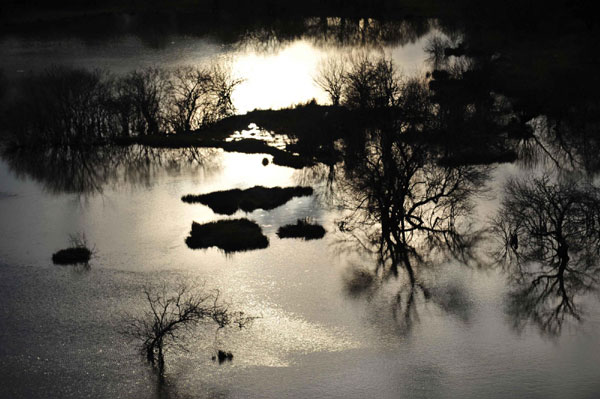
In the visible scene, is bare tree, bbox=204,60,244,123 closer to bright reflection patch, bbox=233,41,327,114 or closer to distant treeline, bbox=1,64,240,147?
distant treeline, bbox=1,64,240,147

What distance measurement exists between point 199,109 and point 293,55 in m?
27.6

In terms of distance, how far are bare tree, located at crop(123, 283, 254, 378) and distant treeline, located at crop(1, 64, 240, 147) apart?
29.9 metres

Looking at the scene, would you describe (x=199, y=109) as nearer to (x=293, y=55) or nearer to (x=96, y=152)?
(x=96, y=152)

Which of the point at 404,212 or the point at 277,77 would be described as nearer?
the point at 404,212

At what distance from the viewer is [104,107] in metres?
71.6

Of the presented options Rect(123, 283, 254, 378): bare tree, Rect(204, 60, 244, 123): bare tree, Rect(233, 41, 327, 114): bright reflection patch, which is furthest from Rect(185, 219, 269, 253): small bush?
Rect(233, 41, 327, 114): bright reflection patch

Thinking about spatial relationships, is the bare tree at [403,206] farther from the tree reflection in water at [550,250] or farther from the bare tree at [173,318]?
the bare tree at [173,318]

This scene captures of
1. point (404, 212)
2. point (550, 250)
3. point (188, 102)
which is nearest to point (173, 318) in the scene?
point (404, 212)

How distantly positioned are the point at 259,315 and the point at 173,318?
3.90 metres

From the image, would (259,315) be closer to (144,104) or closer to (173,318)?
(173,318)

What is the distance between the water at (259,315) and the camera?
36.5 m

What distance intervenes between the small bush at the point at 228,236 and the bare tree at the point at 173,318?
5770 mm

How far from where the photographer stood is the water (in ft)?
120

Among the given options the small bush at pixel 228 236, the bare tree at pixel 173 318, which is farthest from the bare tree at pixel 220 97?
the bare tree at pixel 173 318
